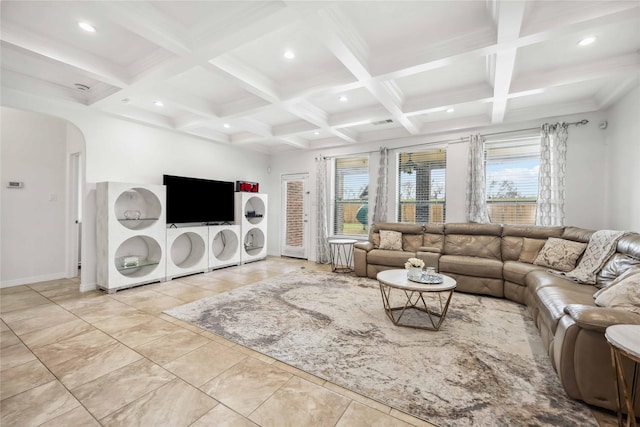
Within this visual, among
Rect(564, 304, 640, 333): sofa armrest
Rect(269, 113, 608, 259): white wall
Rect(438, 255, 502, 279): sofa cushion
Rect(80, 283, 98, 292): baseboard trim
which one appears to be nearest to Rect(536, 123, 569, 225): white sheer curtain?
Rect(269, 113, 608, 259): white wall

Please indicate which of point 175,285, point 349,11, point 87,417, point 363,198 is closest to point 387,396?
point 87,417

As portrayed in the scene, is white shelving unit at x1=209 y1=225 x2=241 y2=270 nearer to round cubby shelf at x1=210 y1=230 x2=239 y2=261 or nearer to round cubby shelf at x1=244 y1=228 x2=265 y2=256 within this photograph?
round cubby shelf at x1=210 y1=230 x2=239 y2=261

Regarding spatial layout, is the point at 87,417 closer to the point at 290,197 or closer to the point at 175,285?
the point at 175,285

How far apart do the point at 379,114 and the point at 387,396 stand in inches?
146

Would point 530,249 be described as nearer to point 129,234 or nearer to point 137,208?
point 129,234

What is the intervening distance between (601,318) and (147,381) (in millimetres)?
2932

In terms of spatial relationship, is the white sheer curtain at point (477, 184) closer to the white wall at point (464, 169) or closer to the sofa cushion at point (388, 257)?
the white wall at point (464, 169)

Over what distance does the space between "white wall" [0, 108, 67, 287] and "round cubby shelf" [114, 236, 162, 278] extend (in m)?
1.21

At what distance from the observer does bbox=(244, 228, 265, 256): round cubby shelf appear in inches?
239

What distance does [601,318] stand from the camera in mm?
1572

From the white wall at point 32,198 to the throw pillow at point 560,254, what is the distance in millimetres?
7340

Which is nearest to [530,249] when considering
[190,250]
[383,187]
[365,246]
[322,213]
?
[365,246]

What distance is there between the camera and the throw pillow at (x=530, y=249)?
3.79m

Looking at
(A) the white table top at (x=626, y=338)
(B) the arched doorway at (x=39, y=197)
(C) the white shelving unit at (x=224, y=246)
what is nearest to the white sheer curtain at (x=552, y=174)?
(A) the white table top at (x=626, y=338)
